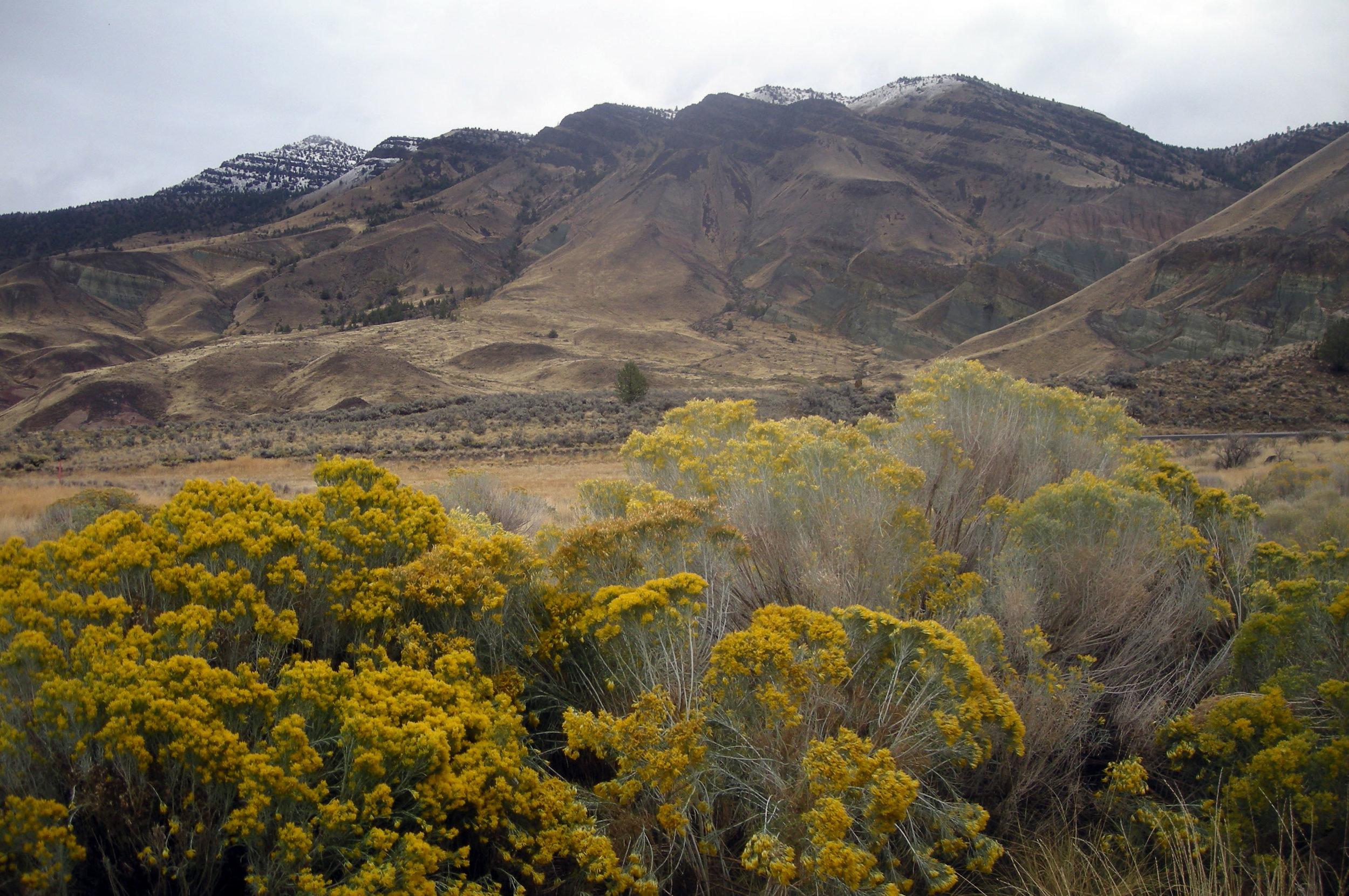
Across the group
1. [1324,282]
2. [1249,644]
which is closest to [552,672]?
[1249,644]

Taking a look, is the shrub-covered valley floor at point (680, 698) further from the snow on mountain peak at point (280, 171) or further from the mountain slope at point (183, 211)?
the snow on mountain peak at point (280, 171)

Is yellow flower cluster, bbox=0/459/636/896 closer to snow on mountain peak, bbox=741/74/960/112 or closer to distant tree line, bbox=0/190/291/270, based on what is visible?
distant tree line, bbox=0/190/291/270

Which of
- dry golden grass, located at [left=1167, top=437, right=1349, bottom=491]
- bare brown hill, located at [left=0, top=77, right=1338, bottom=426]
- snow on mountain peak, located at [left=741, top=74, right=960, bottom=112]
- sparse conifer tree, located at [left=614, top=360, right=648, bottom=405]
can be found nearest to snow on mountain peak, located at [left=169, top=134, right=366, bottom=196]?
bare brown hill, located at [left=0, top=77, right=1338, bottom=426]

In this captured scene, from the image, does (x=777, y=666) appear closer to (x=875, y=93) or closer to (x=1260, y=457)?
(x=1260, y=457)

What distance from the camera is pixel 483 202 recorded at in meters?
109

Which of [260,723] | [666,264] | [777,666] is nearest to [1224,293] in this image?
[777,666]

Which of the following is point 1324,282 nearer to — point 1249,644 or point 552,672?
point 1249,644

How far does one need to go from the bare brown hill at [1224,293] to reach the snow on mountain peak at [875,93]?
98.4m

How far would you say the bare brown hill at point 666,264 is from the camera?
55.0m

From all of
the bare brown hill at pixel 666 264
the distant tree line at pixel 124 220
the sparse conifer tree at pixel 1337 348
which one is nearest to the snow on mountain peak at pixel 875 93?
the bare brown hill at pixel 666 264

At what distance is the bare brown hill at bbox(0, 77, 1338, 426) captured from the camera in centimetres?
5497

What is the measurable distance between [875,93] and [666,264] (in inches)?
4646

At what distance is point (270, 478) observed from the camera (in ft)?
55.8

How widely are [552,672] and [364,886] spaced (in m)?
1.72
